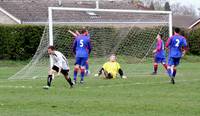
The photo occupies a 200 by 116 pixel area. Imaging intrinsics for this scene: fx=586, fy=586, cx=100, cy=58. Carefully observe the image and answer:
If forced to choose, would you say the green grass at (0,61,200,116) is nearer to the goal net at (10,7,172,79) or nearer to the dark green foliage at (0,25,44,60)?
the goal net at (10,7,172,79)

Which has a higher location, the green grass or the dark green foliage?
the dark green foliage

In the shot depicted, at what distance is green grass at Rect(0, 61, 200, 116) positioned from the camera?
1299cm

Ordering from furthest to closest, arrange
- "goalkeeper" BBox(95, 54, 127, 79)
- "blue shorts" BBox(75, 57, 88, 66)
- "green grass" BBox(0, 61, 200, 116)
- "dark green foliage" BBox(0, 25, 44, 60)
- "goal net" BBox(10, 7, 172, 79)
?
"dark green foliage" BBox(0, 25, 44, 60), "goal net" BBox(10, 7, 172, 79), "goalkeeper" BBox(95, 54, 127, 79), "blue shorts" BBox(75, 57, 88, 66), "green grass" BBox(0, 61, 200, 116)

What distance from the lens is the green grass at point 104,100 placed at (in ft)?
42.6

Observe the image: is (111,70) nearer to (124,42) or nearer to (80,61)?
(80,61)

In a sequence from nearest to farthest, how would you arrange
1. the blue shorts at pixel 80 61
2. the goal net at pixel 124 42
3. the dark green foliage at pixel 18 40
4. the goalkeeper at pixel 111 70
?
the blue shorts at pixel 80 61
the goalkeeper at pixel 111 70
the goal net at pixel 124 42
the dark green foliage at pixel 18 40

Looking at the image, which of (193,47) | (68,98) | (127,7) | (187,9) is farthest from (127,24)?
(187,9)

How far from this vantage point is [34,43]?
1597 inches

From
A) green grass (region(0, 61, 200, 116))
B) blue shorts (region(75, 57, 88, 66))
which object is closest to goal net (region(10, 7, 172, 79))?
blue shorts (region(75, 57, 88, 66))

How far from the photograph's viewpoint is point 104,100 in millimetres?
15297

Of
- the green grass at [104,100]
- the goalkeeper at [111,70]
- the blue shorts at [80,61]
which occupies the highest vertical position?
the blue shorts at [80,61]

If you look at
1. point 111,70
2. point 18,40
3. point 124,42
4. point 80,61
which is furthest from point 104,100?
point 18,40

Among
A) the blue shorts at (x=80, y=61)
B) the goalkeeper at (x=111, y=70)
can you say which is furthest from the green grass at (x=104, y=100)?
the goalkeeper at (x=111, y=70)

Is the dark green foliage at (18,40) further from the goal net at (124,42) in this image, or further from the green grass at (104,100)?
the green grass at (104,100)
